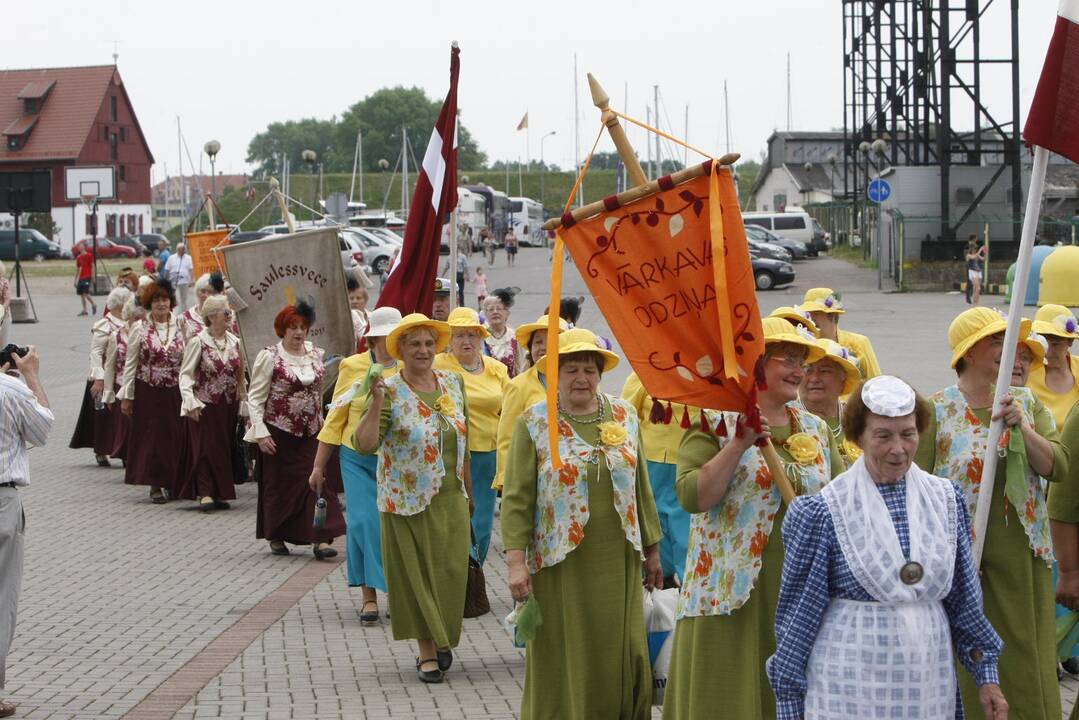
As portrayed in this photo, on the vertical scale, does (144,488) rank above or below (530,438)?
below

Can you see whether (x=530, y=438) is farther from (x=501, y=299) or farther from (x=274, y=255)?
(x=274, y=255)

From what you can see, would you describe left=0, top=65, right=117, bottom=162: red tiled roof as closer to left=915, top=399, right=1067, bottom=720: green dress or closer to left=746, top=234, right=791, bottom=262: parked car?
left=746, top=234, right=791, bottom=262: parked car

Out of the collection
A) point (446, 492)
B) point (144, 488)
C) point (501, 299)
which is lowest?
point (144, 488)

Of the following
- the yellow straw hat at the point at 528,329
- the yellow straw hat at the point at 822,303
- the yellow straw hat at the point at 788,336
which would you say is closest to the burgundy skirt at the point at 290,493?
the yellow straw hat at the point at 528,329

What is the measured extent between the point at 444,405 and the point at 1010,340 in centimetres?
342

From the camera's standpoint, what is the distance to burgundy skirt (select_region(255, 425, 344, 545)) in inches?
448

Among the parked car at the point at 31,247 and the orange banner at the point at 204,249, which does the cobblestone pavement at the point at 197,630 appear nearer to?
the orange banner at the point at 204,249

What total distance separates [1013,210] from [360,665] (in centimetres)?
3757

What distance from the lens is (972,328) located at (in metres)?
5.99

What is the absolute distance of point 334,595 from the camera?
10.2 m

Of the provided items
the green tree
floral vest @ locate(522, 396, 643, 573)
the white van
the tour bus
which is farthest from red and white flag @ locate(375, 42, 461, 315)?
the green tree

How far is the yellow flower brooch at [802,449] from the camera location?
5.30 meters

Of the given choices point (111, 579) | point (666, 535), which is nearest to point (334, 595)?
point (111, 579)

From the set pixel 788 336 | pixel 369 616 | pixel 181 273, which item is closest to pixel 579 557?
pixel 788 336
